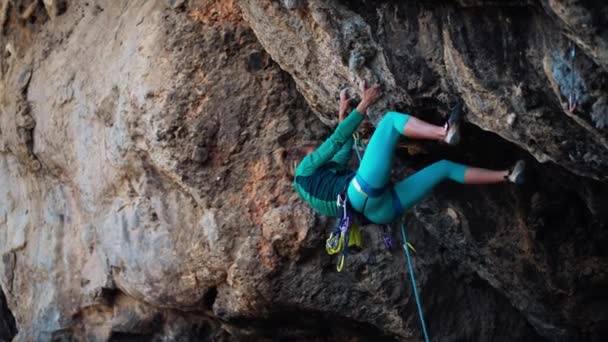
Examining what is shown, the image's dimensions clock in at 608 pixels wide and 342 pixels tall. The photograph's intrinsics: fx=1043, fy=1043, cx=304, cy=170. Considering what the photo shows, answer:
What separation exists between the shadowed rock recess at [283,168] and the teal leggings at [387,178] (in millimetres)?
286

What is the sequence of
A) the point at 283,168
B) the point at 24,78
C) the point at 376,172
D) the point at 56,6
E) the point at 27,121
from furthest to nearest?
1. the point at 24,78
2. the point at 27,121
3. the point at 56,6
4. the point at 283,168
5. the point at 376,172

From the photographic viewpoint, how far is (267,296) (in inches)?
269

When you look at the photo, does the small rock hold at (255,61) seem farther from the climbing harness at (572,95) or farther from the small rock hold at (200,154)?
the climbing harness at (572,95)

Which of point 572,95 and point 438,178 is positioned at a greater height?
point 572,95

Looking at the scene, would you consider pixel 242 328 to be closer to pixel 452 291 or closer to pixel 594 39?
pixel 452 291

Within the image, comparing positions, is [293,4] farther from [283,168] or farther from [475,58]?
[283,168]

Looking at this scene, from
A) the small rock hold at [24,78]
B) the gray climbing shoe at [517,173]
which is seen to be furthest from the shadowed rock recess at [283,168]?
the small rock hold at [24,78]

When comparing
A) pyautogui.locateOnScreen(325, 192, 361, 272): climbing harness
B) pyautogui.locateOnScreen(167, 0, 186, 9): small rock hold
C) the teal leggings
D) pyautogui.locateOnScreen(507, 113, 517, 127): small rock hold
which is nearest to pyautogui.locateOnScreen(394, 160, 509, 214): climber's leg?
the teal leggings

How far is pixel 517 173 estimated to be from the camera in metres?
5.39

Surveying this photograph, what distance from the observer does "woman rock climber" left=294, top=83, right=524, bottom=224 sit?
5324 mm

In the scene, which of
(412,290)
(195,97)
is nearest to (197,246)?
(195,97)

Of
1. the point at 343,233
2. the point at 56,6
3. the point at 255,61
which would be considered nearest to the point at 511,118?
the point at 343,233

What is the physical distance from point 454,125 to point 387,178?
0.56 m

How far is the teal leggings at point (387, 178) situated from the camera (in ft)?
17.7
